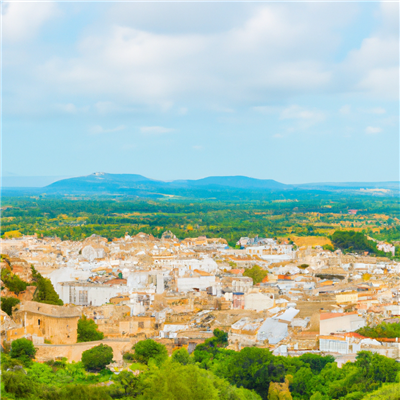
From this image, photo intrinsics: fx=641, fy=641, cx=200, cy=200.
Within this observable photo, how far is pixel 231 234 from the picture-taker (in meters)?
72.7

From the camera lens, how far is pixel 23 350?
16938 millimetres

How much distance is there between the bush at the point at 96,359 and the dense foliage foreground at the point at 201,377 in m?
0.03

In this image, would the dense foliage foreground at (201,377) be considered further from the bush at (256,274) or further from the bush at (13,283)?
the bush at (256,274)

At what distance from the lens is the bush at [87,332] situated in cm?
2034

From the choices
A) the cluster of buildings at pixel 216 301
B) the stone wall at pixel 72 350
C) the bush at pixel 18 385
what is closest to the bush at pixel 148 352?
the stone wall at pixel 72 350

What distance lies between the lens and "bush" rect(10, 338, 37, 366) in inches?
656

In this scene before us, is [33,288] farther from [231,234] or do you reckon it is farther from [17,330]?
[231,234]

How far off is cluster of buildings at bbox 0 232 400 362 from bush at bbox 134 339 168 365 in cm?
230

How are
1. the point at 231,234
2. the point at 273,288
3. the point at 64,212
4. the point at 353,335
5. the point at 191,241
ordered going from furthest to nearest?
the point at 64,212, the point at 231,234, the point at 191,241, the point at 273,288, the point at 353,335

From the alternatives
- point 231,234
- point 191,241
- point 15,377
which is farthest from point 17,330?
point 231,234

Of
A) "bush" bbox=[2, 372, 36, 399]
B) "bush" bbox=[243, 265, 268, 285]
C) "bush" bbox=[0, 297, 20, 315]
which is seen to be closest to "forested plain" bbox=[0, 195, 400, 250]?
"bush" bbox=[243, 265, 268, 285]

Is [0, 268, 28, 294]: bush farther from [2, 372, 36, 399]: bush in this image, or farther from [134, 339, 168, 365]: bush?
[2, 372, 36, 399]: bush

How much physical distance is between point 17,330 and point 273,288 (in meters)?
13.3

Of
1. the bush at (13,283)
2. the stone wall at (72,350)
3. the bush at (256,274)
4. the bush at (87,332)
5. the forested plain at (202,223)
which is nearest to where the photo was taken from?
the stone wall at (72,350)
